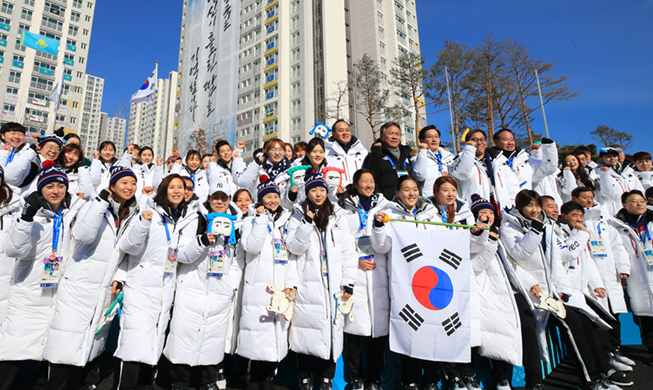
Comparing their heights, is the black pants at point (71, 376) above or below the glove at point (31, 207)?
below

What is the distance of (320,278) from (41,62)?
2939 inches

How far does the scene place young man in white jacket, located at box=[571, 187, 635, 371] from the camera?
460 cm

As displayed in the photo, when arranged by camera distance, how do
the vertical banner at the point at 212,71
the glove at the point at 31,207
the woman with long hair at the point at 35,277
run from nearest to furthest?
1. the glove at the point at 31,207
2. the woman with long hair at the point at 35,277
3. the vertical banner at the point at 212,71

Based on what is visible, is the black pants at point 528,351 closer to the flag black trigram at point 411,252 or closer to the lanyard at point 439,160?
the flag black trigram at point 411,252

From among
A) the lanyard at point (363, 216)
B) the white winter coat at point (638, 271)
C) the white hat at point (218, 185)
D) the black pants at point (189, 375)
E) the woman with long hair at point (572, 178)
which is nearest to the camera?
the black pants at point (189, 375)

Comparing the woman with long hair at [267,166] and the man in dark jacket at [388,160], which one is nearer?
the man in dark jacket at [388,160]

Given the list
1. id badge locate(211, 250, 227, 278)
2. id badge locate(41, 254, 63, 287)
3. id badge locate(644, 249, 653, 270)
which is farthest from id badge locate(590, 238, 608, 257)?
id badge locate(41, 254, 63, 287)

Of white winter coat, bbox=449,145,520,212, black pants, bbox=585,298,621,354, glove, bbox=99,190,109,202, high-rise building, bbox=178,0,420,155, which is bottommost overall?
black pants, bbox=585,298,621,354

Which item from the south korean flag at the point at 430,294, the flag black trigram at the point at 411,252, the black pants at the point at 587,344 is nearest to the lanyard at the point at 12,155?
the south korean flag at the point at 430,294

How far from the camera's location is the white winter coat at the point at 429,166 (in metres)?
4.90

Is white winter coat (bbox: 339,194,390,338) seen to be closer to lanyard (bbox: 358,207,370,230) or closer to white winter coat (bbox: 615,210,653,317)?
lanyard (bbox: 358,207,370,230)

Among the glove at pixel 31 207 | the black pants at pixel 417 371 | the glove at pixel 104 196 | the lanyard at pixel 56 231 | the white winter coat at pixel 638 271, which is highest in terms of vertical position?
the glove at pixel 104 196

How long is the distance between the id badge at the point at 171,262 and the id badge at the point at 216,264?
0.35m

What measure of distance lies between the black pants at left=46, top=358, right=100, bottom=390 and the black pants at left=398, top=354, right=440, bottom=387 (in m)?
3.32
